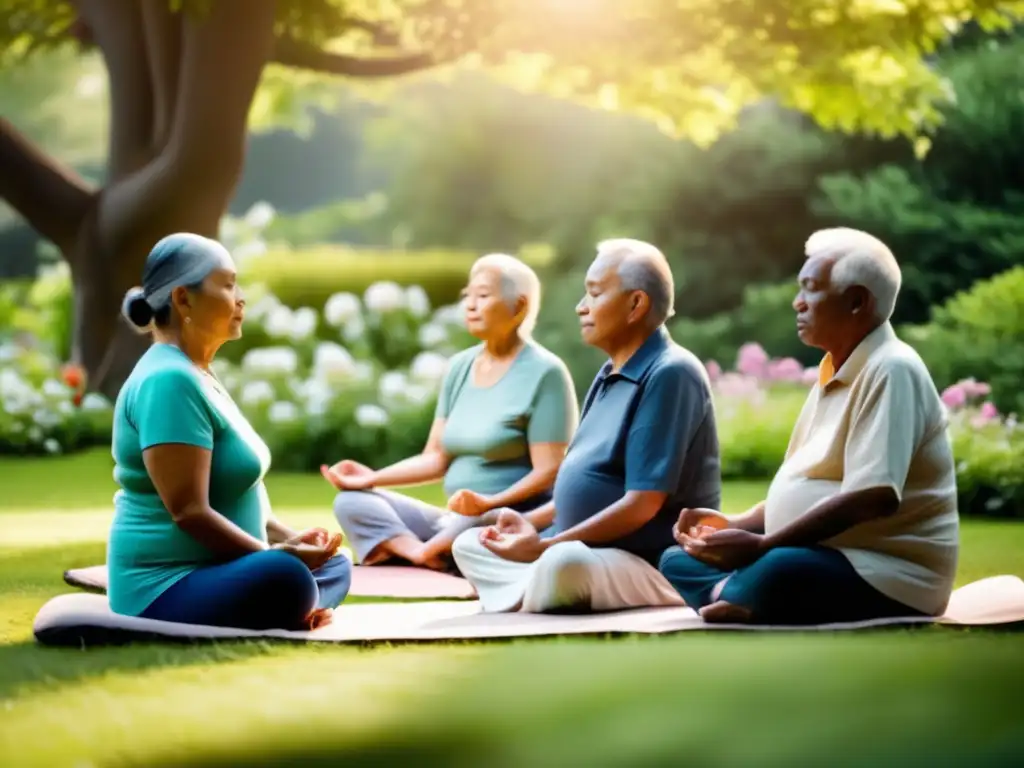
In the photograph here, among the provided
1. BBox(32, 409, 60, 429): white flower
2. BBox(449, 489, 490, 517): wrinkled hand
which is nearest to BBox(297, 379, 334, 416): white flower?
BBox(32, 409, 60, 429): white flower

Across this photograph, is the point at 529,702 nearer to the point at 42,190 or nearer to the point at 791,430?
the point at 791,430

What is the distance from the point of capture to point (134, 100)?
49.5 ft

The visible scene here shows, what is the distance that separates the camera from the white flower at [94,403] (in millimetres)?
14312

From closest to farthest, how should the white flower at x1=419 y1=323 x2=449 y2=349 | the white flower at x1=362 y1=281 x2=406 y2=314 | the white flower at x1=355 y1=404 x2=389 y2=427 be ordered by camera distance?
the white flower at x1=355 y1=404 x2=389 y2=427, the white flower at x1=419 y1=323 x2=449 y2=349, the white flower at x1=362 y1=281 x2=406 y2=314

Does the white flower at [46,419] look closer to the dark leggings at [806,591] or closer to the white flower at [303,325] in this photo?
the white flower at [303,325]

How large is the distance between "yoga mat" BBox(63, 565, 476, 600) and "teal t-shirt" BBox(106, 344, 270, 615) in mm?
1271

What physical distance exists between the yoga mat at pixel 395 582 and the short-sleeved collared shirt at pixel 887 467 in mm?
1654

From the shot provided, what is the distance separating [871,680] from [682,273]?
1504 cm

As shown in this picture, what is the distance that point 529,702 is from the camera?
4.41 m

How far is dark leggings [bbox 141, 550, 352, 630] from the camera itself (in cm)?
531

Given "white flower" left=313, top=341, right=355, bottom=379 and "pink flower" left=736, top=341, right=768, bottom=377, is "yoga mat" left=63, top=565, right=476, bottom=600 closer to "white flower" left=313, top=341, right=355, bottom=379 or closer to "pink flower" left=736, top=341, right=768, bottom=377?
"white flower" left=313, top=341, right=355, bottom=379

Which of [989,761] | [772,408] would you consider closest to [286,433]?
[772,408]

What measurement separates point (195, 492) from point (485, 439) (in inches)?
83.3

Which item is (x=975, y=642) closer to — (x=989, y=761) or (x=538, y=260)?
(x=989, y=761)
